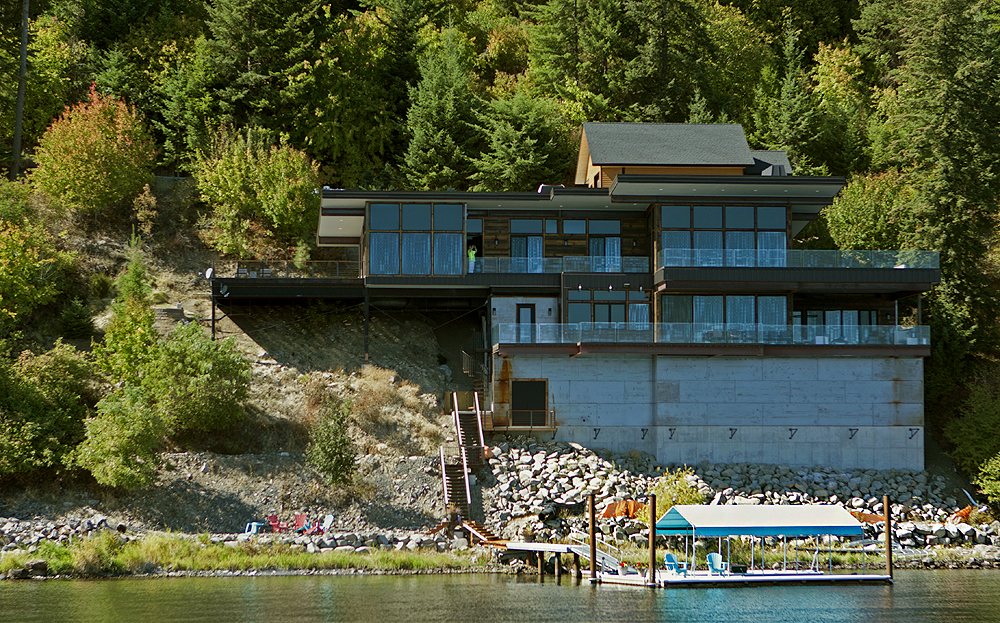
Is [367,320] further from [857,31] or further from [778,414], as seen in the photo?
[857,31]

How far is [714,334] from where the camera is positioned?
37125 millimetres

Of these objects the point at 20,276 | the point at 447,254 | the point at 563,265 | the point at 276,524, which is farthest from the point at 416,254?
the point at 20,276

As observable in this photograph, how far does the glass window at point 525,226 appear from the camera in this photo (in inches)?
1624

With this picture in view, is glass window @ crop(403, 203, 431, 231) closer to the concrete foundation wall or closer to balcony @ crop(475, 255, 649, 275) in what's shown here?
balcony @ crop(475, 255, 649, 275)

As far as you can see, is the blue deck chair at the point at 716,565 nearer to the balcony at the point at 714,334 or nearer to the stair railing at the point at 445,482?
the stair railing at the point at 445,482

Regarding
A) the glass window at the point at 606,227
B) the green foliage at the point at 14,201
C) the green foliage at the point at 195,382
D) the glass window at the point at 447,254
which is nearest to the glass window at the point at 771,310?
the glass window at the point at 606,227

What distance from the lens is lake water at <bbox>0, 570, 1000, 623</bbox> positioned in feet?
74.7

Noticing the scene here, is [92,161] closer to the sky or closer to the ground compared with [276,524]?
closer to the sky

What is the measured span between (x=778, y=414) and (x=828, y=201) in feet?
28.9

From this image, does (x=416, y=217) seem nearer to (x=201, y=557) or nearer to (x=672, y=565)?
(x=201, y=557)

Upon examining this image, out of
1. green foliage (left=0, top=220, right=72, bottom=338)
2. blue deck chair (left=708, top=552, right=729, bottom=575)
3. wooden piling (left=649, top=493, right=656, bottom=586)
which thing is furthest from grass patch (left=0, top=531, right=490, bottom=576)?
green foliage (left=0, top=220, right=72, bottom=338)

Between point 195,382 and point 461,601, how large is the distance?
13.8m

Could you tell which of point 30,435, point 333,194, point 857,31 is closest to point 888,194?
point 857,31

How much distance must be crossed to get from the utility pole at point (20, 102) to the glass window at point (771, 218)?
34901mm
